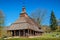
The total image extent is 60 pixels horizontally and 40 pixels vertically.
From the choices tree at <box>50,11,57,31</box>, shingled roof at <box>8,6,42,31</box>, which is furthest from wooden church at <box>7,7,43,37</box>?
tree at <box>50,11,57,31</box>

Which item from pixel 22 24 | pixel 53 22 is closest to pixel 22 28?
pixel 22 24

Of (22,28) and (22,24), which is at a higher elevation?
(22,24)

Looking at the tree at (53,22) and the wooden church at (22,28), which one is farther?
the tree at (53,22)

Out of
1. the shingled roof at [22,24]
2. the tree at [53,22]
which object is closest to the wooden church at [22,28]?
the shingled roof at [22,24]

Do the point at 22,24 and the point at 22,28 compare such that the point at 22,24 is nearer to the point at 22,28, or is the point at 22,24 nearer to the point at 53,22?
the point at 22,28

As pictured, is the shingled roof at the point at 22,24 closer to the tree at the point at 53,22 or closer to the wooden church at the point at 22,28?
the wooden church at the point at 22,28

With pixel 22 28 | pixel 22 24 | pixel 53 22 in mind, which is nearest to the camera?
pixel 22 28

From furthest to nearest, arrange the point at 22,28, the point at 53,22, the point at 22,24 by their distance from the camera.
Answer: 1. the point at 53,22
2. the point at 22,24
3. the point at 22,28

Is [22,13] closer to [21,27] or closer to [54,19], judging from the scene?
[21,27]

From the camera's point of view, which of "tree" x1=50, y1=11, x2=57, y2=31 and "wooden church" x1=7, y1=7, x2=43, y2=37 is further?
"tree" x1=50, y1=11, x2=57, y2=31

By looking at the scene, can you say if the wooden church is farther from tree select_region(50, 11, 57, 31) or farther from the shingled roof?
tree select_region(50, 11, 57, 31)

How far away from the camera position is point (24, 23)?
215 feet

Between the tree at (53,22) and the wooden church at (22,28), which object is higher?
the tree at (53,22)

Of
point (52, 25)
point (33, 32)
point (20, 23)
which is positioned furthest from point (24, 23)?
point (52, 25)
